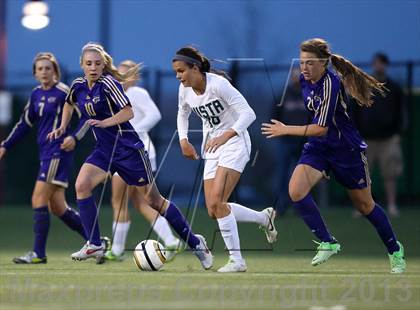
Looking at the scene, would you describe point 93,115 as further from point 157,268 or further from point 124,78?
point 157,268

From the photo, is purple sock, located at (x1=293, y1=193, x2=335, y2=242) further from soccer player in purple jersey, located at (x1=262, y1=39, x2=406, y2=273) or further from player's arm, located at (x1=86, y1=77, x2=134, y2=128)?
player's arm, located at (x1=86, y1=77, x2=134, y2=128)

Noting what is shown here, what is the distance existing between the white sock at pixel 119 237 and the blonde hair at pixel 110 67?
1.49 metres

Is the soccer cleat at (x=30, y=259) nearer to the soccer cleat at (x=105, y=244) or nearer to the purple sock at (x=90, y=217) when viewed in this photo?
the soccer cleat at (x=105, y=244)

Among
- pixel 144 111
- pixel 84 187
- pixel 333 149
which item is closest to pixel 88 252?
pixel 84 187

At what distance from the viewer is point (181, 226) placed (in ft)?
34.1

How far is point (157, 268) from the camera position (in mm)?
9938

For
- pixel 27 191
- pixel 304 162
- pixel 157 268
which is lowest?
pixel 27 191

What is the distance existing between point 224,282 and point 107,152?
2136 mm

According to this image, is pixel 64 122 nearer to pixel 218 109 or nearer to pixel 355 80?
pixel 218 109

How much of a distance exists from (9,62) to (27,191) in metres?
2.38

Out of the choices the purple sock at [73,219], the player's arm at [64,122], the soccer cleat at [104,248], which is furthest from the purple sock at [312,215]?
the purple sock at [73,219]

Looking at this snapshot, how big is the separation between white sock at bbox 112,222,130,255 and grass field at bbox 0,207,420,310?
23 cm

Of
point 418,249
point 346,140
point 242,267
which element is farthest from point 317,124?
point 418,249

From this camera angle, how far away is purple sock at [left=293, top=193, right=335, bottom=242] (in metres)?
10.0
